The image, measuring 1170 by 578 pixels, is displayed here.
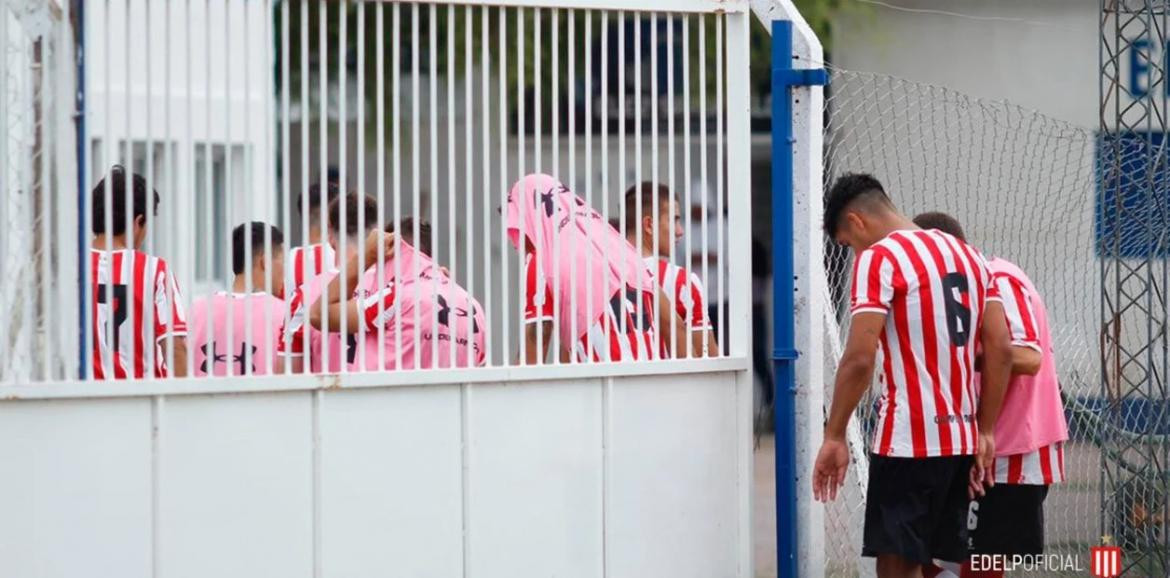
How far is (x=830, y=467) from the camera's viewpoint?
605cm

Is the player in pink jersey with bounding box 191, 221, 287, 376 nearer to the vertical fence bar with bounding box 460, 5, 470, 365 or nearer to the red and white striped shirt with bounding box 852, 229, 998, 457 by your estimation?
the vertical fence bar with bounding box 460, 5, 470, 365

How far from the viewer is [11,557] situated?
18.1 feet

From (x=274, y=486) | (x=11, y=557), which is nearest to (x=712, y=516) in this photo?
(x=274, y=486)

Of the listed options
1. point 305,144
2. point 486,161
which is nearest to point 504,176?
point 486,161

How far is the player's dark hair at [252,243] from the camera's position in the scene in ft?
19.5

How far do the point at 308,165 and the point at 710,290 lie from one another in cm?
192

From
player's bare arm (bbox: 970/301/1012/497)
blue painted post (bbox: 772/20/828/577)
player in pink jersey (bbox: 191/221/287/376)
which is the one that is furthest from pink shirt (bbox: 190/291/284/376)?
player's bare arm (bbox: 970/301/1012/497)

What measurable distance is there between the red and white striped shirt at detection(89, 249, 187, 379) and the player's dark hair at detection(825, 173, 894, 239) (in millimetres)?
2334

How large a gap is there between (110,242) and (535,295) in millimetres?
1491

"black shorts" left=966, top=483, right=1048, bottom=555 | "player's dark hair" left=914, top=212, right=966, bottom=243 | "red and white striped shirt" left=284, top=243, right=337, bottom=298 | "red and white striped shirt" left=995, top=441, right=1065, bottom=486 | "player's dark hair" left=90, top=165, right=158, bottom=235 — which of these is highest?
"player's dark hair" left=90, top=165, right=158, bottom=235

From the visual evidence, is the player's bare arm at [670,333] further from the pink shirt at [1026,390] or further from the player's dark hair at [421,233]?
the pink shirt at [1026,390]

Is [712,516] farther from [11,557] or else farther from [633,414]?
[11,557]

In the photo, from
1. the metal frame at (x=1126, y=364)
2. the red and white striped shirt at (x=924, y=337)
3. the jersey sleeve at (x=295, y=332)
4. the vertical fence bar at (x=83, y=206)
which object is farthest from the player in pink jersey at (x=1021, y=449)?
the vertical fence bar at (x=83, y=206)

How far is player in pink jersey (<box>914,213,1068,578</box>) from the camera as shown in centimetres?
630
